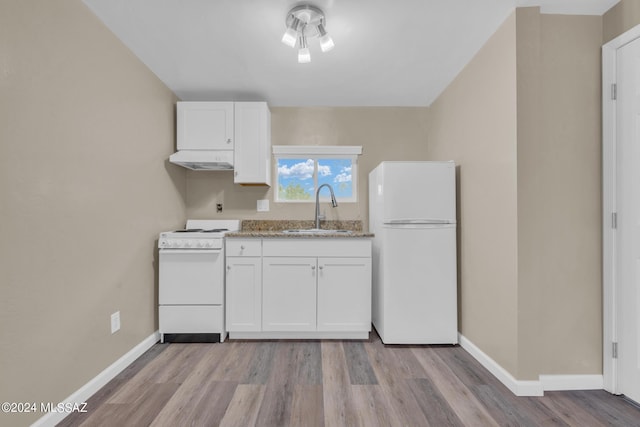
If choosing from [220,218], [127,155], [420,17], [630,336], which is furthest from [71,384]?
[630,336]

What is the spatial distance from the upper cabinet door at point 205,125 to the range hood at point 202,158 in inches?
2.1

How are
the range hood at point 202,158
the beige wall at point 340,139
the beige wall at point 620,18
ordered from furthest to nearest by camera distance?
the beige wall at point 340,139 → the range hood at point 202,158 → the beige wall at point 620,18

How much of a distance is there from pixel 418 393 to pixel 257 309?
140 cm

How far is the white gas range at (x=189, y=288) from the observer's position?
101 inches

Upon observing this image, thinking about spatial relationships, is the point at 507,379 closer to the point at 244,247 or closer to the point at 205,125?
the point at 244,247

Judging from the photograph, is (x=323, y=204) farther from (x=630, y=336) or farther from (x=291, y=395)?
(x=630, y=336)

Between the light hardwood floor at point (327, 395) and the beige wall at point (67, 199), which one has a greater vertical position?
the beige wall at point (67, 199)

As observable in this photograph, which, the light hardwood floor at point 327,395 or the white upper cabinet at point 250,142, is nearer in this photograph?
the light hardwood floor at point 327,395

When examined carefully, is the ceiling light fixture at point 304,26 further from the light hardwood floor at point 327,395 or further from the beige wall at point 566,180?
the light hardwood floor at point 327,395

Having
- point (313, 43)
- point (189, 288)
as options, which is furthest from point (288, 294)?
point (313, 43)

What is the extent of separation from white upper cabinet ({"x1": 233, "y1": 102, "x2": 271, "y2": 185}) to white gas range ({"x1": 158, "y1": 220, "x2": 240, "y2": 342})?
77 centimetres

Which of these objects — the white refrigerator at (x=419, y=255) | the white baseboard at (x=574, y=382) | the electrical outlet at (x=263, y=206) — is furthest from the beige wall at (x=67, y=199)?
the white baseboard at (x=574, y=382)

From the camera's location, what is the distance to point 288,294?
263 centimetres

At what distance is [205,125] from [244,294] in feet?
5.54
